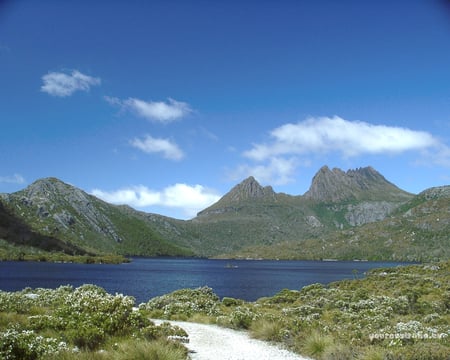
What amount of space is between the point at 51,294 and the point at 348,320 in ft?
73.9

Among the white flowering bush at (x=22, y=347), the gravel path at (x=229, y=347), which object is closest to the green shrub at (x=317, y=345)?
the gravel path at (x=229, y=347)

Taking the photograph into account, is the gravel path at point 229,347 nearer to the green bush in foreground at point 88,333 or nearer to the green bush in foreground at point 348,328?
the green bush in foreground at point 348,328

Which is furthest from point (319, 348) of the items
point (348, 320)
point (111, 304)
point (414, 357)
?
point (348, 320)

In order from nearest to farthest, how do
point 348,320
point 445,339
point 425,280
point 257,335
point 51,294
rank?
point 445,339, point 257,335, point 348,320, point 51,294, point 425,280

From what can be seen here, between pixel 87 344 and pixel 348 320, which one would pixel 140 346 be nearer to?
pixel 87 344

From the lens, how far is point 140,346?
12.5 m

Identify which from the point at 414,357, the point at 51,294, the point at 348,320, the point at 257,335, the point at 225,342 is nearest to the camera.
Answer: the point at 414,357

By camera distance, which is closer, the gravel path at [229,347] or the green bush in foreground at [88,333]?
the green bush in foreground at [88,333]

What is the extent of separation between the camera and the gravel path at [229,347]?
14680 millimetres

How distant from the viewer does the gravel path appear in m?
14.7

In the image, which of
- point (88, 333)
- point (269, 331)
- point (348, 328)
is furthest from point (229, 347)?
point (348, 328)

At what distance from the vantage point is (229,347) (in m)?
16.4

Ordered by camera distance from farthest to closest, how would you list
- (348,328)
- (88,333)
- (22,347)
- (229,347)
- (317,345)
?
(348,328), (229,347), (317,345), (88,333), (22,347)

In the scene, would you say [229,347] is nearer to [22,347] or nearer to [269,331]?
[269,331]
